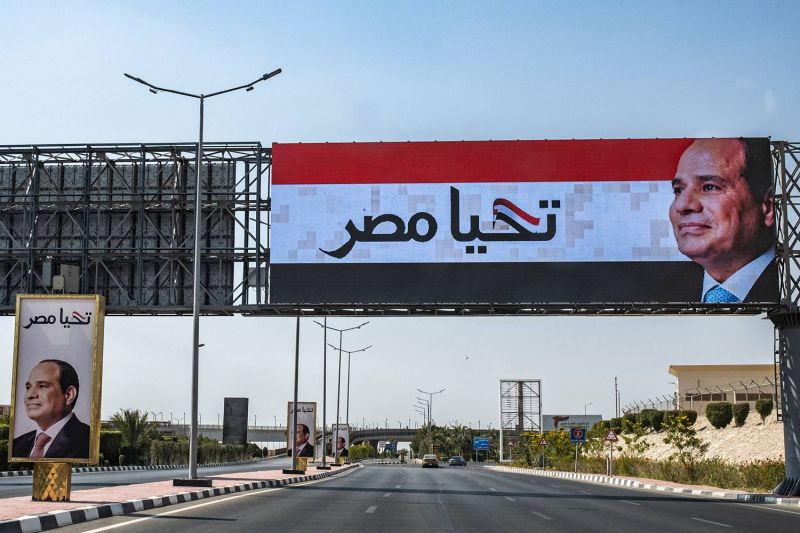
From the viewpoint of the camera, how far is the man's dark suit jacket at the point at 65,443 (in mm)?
20312

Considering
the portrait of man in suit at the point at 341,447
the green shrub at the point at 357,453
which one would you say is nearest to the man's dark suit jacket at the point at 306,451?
the portrait of man in suit at the point at 341,447

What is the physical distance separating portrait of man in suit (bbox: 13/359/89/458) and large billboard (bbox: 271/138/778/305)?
489 inches

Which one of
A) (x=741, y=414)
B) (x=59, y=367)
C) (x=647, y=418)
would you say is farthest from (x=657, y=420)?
(x=59, y=367)

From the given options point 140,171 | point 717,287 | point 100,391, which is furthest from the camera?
point 140,171

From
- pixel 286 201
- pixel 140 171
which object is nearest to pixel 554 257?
pixel 286 201

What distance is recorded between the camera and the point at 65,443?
67.0ft

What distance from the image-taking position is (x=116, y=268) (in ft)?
111

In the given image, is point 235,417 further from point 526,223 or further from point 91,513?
point 91,513

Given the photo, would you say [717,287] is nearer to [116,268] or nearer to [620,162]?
[620,162]

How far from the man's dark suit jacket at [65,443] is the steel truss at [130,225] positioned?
12.3m

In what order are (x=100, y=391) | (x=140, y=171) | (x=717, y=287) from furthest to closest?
(x=140, y=171)
(x=717, y=287)
(x=100, y=391)

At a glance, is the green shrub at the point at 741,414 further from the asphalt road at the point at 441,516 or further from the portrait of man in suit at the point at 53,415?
the portrait of man in suit at the point at 53,415

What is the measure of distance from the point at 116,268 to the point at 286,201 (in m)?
6.16

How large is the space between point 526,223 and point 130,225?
42.8ft
